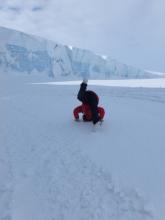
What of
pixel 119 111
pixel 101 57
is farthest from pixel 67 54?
pixel 119 111

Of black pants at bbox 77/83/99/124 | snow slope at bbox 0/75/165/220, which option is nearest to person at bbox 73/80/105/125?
black pants at bbox 77/83/99/124

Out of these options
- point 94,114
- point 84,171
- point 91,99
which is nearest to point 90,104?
point 91,99

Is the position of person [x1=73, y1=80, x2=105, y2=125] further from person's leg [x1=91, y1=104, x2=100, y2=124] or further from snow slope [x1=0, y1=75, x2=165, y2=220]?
snow slope [x1=0, y1=75, x2=165, y2=220]

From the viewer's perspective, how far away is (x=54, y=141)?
200 inches

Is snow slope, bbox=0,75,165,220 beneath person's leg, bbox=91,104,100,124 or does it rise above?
beneath

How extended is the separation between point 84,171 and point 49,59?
86.1 metres

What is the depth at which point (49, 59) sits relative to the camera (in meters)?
86.6

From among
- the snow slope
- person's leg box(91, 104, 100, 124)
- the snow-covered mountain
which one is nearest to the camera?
the snow slope

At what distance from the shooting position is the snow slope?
276 cm

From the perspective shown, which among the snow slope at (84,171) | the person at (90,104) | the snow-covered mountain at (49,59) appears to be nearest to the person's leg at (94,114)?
the person at (90,104)

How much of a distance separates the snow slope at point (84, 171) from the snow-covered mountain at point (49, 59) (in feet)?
205

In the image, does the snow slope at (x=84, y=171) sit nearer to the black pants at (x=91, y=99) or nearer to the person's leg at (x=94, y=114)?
the person's leg at (x=94, y=114)

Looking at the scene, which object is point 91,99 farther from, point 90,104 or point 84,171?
point 84,171

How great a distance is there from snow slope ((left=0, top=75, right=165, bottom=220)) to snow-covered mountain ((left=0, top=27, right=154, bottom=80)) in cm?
6252
